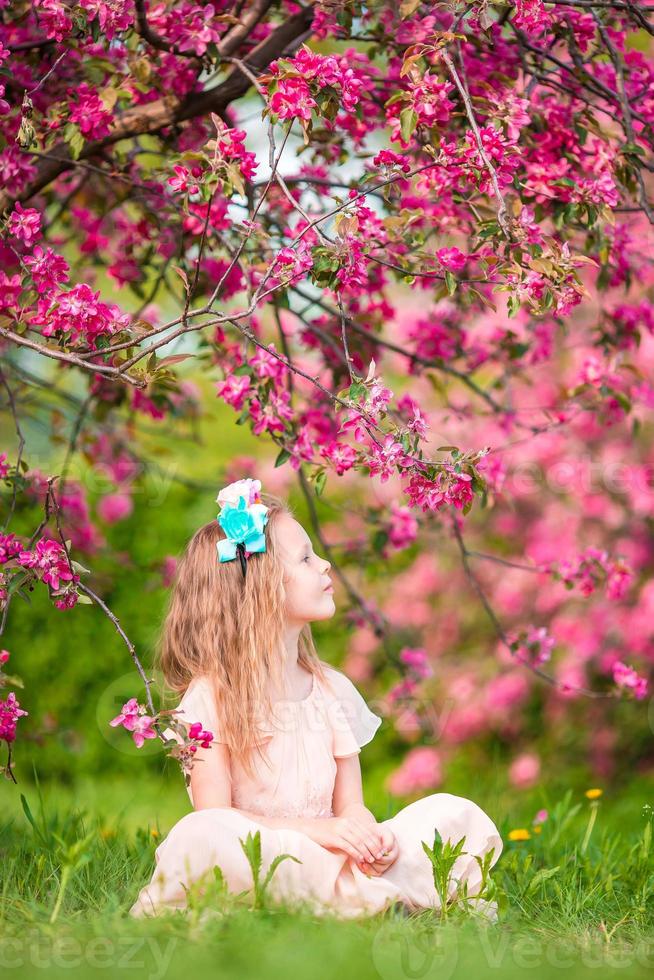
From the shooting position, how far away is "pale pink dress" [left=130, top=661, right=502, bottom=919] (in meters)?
2.24

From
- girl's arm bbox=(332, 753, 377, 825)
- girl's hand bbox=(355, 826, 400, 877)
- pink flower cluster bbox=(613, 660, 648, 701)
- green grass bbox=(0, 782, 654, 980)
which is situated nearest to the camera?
green grass bbox=(0, 782, 654, 980)

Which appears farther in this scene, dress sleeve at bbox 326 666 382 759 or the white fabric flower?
dress sleeve at bbox 326 666 382 759

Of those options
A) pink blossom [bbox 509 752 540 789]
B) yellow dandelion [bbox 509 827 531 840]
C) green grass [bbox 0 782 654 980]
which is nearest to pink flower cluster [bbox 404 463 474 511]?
green grass [bbox 0 782 654 980]

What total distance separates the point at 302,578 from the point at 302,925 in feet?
2.57

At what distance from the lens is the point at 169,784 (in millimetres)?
5352

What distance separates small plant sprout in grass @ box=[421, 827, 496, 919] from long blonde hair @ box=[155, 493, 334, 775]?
0.45 meters

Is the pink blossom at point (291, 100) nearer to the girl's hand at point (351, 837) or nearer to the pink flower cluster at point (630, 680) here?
the girl's hand at point (351, 837)

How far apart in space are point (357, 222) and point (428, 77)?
336 millimetres

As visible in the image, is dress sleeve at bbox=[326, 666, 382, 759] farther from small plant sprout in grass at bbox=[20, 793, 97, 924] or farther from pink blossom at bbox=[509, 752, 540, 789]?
pink blossom at bbox=[509, 752, 540, 789]

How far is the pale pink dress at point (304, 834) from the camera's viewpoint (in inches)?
88.1

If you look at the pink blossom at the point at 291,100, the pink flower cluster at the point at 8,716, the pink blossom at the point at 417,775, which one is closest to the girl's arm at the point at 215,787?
the pink flower cluster at the point at 8,716

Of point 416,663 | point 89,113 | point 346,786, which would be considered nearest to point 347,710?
point 346,786

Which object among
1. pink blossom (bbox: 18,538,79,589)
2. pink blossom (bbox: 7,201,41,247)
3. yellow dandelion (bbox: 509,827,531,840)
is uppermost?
pink blossom (bbox: 7,201,41,247)

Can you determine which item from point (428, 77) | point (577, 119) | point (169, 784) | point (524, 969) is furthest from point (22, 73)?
point (169, 784)
